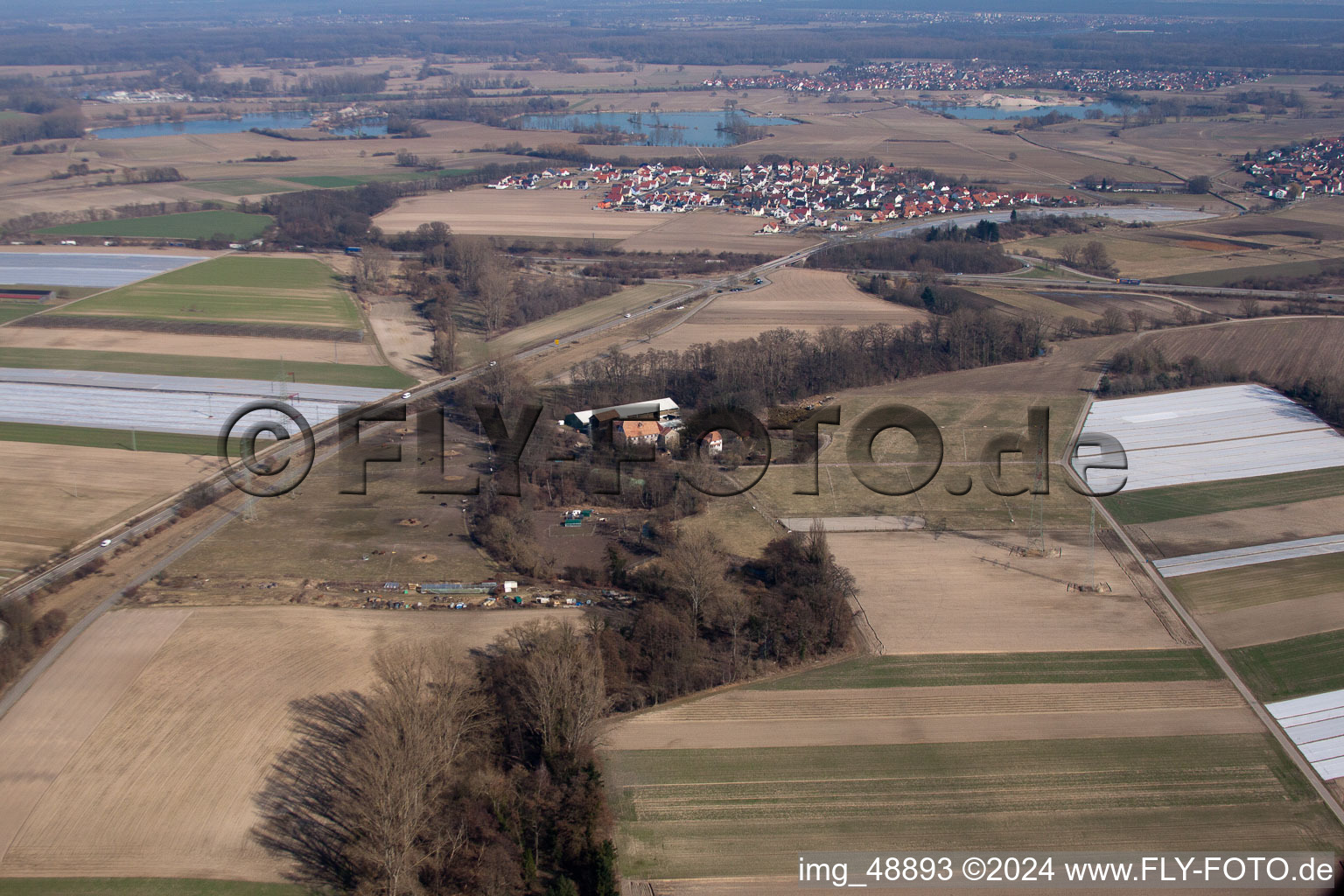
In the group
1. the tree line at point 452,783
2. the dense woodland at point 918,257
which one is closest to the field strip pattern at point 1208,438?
the tree line at point 452,783

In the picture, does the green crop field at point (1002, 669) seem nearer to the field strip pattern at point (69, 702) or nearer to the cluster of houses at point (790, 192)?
the field strip pattern at point (69, 702)

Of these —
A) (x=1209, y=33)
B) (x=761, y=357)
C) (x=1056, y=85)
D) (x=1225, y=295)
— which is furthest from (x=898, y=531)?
(x=1209, y=33)

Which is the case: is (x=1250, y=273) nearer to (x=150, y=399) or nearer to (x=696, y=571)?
(x=696, y=571)

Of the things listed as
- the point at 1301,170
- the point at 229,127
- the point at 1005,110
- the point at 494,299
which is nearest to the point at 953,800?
the point at 494,299

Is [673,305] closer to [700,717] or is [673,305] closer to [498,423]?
[498,423]

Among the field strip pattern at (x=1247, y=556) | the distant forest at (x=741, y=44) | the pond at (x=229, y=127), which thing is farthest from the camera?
the distant forest at (x=741, y=44)

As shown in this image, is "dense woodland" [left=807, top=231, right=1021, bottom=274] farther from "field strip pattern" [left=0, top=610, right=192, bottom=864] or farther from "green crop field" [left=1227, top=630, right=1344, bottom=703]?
"field strip pattern" [left=0, top=610, right=192, bottom=864]

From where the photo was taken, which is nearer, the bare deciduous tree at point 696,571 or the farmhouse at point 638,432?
the bare deciduous tree at point 696,571
